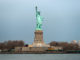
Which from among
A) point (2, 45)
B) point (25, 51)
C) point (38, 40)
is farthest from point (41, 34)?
point (2, 45)

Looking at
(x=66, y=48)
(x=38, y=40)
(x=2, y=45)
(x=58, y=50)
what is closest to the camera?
(x=38, y=40)

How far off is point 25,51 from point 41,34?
4953 mm

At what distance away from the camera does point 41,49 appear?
57125 mm

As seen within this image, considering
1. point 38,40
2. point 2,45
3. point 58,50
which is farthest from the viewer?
point 2,45

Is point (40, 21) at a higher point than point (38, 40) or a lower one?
higher

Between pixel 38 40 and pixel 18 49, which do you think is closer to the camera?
pixel 38 40

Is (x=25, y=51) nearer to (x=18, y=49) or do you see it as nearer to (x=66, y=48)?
(x=18, y=49)

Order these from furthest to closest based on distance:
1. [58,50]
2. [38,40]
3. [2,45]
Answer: [2,45], [58,50], [38,40]

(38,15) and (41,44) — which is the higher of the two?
(38,15)

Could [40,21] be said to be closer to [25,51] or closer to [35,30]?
[35,30]

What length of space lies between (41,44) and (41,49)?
5.50 ft

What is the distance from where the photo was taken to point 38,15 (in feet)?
189

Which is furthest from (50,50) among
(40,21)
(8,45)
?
(8,45)

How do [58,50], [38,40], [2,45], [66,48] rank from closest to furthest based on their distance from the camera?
1. [38,40]
2. [58,50]
3. [66,48]
4. [2,45]
